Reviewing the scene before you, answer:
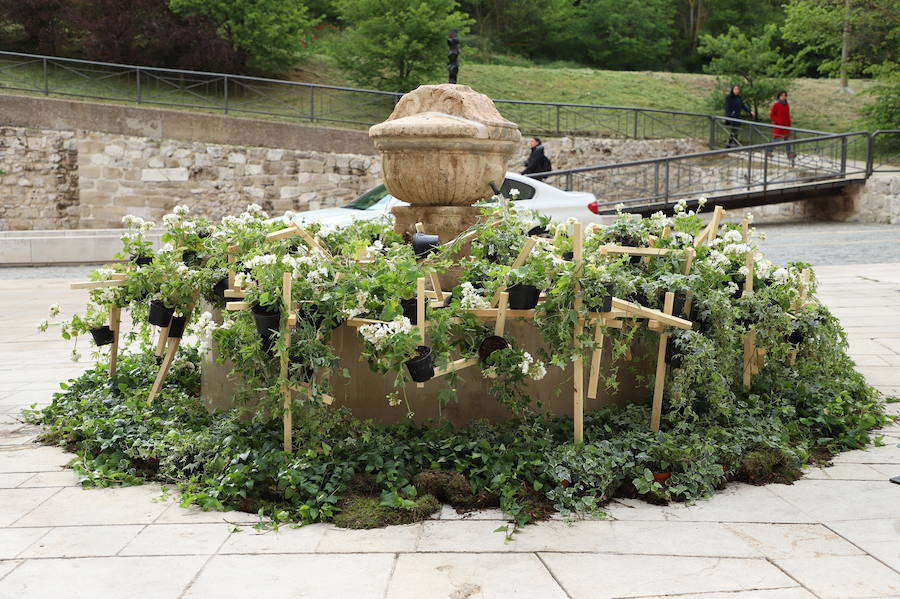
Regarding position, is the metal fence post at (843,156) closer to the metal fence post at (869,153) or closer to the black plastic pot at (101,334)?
the metal fence post at (869,153)

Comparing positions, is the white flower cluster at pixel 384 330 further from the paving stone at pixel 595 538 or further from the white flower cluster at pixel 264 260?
the paving stone at pixel 595 538

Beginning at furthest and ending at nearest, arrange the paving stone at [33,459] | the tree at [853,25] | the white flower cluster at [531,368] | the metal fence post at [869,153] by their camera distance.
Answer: the tree at [853,25], the metal fence post at [869,153], the paving stone at [33,459], the white flower cluster at [531,368]

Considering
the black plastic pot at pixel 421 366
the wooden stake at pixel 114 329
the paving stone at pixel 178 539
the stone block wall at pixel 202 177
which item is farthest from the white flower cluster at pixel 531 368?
the stone block wall at pixel 202 177

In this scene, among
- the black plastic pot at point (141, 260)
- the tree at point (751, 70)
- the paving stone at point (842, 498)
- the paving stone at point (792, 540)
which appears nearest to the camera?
the paving stone at point (792, 540)

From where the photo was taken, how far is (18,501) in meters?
3.95

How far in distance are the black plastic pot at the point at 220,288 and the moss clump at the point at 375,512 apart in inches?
62.0

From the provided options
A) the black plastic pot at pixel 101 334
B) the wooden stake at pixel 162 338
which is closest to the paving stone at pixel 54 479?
the wooden stake at pixel 162 338

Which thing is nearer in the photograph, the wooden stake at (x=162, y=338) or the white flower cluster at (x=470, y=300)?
the white flower cluster at (x=470, y=300)

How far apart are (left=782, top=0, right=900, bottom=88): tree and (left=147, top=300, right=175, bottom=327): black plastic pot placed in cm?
2210

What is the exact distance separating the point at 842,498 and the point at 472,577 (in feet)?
5.95

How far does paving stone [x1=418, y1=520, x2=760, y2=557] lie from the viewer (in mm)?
3355

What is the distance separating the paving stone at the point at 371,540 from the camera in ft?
11.0

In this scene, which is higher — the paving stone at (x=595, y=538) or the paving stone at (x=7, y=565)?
Answer: the paving stone at (x=595, y=538)

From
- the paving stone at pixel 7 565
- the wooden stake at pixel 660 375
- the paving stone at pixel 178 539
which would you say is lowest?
the paving stone at pixel 7 565
